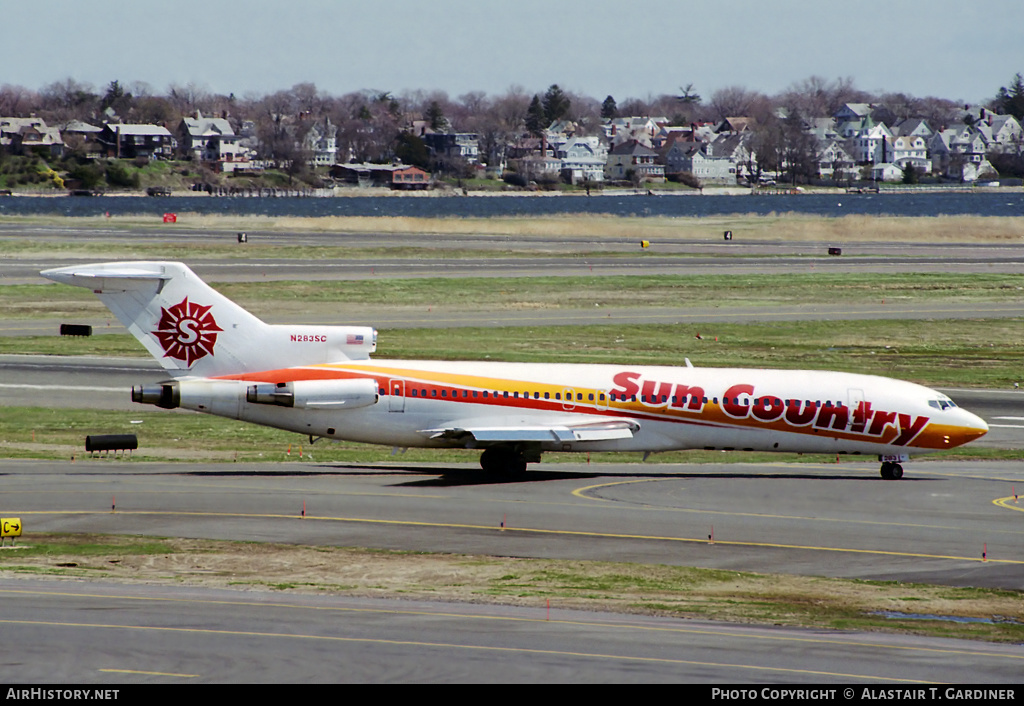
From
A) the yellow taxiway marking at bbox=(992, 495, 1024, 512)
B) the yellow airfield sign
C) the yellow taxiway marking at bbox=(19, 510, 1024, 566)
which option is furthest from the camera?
the yellow taxiway marking at bbox=(992, 495, 1024, 512)

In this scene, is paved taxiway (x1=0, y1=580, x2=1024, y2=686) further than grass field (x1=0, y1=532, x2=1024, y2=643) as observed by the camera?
No

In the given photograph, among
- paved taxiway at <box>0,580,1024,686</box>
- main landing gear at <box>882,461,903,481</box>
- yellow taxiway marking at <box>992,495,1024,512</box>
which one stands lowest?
main landing gear at <box>882,461,903,481</box>

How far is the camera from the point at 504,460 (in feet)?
141

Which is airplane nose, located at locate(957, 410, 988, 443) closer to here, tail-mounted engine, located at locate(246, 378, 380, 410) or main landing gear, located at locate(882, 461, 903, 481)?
main landing gear, located at locate(882, 461, 903, 481)

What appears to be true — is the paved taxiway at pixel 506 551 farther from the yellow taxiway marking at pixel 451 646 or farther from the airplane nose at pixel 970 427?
the airplane nose at pixel 970 427

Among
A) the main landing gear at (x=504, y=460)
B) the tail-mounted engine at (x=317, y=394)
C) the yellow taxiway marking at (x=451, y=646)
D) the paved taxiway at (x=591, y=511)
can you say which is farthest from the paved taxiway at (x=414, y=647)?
the main landing gear at (x=504, y=460)

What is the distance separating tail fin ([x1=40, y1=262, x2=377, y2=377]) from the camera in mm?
41125

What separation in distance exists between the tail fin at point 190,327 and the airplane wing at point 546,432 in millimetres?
5133

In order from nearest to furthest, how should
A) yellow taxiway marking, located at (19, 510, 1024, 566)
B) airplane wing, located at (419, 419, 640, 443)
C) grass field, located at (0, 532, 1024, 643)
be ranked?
grass field, located at (0, 532, 1024, 643) → yellow taxiway marking, located at (19, 510, 1024, 566) → airplane wing, located at (419, 419, 640, 443)

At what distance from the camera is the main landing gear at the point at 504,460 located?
141 feet

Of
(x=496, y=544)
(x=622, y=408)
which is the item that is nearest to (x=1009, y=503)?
(x=622, y=408)

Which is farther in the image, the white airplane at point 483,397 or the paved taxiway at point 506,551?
the white airplane at point 483,397

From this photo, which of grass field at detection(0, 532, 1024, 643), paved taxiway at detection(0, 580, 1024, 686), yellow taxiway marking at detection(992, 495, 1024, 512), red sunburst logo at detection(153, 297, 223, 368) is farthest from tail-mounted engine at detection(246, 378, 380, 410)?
yellow taxiway marking at detection(992, 495, 1024, 512)

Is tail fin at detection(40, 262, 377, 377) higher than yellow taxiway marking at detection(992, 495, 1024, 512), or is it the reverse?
tail fin at detection(40, 262, 377, 377)
